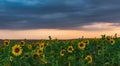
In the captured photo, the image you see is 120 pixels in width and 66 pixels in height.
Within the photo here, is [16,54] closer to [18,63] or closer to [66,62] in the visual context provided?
[18,63]

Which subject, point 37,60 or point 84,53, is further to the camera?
point 84,53

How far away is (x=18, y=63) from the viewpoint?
8.28 meters

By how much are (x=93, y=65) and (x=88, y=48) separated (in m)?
2.65

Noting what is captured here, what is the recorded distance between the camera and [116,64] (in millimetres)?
8750

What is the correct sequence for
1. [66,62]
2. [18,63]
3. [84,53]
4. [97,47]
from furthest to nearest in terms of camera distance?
[97,47] → [84,53] → [66,62] → [18,63]

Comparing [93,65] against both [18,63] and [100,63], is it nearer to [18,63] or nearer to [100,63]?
[100,63]

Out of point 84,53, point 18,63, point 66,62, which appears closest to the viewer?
point 18,63

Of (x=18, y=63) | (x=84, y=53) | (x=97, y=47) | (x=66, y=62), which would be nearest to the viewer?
(x=18, y=63)

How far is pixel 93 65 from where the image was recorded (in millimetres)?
8734

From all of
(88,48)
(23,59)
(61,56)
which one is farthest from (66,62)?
(88,48)

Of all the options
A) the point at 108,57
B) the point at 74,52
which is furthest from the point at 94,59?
the point at 74,52

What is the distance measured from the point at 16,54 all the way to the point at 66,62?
1.38m

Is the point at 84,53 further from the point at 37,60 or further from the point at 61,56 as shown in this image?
the point at 37,60

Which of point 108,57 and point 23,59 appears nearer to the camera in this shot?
point 23,59
